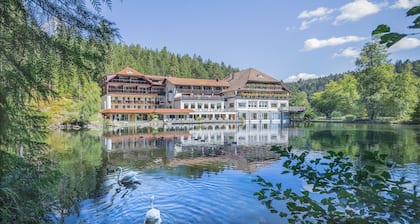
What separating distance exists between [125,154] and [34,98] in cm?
1092

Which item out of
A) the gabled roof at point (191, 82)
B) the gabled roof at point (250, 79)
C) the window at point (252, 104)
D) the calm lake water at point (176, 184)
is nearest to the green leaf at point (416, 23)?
the calm lake water at point (176, 184)

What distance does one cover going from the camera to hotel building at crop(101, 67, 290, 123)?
38.8 metres

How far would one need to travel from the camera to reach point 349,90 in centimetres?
5112

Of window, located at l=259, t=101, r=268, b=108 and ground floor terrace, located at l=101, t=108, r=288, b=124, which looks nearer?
ground floor terrace, located at l=101, t=108, r=288, b=124

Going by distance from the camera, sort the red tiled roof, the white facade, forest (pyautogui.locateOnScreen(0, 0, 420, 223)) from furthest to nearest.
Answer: the white facade
the red tiled roof
forest (pyautogui.locateOnScreen(0, 0, 420, 223))

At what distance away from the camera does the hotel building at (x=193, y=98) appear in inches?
1526

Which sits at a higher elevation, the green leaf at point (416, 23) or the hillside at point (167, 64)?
the hillside at point (167, 64)

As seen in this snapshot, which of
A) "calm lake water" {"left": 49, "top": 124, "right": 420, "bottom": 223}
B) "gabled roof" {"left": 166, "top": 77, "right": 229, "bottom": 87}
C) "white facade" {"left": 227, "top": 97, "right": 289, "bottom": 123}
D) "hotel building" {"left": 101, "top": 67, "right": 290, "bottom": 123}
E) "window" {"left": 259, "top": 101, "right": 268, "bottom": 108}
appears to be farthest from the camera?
"window" {"left": 259, "top": 101, "right": 268, "bottom": 108}

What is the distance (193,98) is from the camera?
4147 cm

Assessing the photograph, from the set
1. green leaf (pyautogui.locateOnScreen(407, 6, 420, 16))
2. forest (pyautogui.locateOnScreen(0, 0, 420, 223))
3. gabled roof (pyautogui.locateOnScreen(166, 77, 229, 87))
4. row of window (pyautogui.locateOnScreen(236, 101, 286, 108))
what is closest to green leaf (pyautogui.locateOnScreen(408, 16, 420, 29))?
green leaf (pyautogui.locateOnScreen(407, 6, 420, 16))

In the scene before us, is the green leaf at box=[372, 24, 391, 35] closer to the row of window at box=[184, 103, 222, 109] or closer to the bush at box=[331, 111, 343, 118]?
the row of window at box=[184, 103, 222, 109]

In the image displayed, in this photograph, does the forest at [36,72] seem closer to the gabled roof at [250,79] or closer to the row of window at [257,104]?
the row of window at [257,104]

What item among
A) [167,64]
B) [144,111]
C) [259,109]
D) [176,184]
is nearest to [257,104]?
[259,109]

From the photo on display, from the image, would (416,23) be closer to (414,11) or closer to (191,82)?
(414,11)
